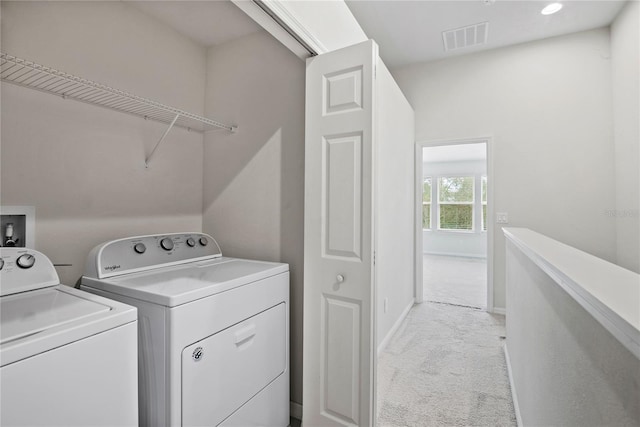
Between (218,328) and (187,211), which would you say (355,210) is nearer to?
(218,328)

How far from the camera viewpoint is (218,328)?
1230 millimetres

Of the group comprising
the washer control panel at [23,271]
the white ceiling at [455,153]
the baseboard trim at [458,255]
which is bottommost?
the baseboard trim at [458,255]

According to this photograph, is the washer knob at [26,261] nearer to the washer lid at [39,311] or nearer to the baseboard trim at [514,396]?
the washer lid at [39,311]

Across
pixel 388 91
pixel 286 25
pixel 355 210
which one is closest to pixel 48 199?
pixel 286 25

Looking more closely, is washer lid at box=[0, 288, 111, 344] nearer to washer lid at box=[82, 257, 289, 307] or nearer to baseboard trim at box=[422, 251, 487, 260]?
washer lid at box=[82, 257, 289, 307]

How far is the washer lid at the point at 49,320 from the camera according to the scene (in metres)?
0.72

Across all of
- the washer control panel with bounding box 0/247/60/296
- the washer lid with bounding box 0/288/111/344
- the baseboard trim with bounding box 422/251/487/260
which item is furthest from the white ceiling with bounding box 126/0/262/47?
the baseboard trim with bounding box 422/251/487/260

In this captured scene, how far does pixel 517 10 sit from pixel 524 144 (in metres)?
1.30

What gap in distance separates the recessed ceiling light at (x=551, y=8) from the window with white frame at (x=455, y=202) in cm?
508

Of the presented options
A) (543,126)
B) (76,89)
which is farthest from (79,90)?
(543,126)

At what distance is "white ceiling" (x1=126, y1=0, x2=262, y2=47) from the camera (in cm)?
174

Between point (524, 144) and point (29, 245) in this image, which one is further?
point (524, 144)

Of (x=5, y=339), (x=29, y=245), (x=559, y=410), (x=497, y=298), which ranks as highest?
(x=29, y=245)

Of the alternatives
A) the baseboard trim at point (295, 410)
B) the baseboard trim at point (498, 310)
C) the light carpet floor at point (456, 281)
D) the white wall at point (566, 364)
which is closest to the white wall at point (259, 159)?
the baseboard trim at point (295, 410)
